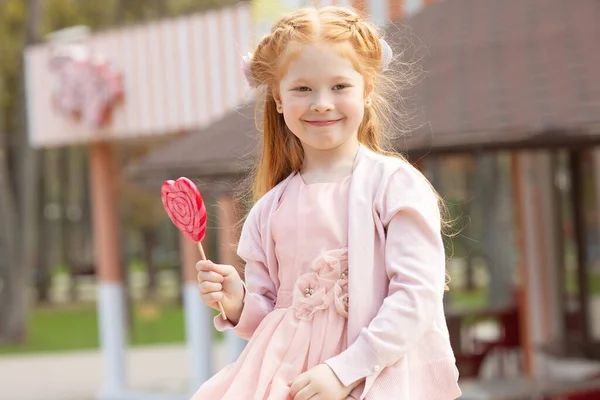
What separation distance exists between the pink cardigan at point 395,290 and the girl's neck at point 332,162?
50 mm

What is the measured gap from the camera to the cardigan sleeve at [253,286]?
267 centimetres

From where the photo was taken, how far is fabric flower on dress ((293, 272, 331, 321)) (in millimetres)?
2531

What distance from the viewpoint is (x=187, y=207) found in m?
2.57

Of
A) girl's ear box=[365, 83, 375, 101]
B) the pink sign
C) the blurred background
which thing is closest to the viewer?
girl's ear box=[365, 83, 375, 101]

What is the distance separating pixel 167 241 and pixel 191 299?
1320 inches

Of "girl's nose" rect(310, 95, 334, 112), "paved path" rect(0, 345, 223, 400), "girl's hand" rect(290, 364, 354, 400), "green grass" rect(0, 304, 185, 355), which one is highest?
"girl's nose" rect(310, 95, 334, 112)

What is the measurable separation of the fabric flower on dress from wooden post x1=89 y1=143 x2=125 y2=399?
1052cm

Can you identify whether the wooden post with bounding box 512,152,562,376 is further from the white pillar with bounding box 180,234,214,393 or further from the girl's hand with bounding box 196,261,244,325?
the girl's hand with bounding box 196,261,244,325

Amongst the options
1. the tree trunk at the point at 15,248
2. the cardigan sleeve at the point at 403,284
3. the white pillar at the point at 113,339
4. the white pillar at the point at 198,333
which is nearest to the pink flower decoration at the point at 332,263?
Result: the cardigan sleeve at the point at 403,284

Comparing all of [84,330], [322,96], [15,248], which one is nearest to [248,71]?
→ [322,96]

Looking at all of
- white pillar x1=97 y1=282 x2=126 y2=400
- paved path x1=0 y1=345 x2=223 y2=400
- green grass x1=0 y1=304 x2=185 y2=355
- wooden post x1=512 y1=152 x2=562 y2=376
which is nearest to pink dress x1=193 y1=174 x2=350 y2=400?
wooden post x1=512 y1=152 x2=562 y2=376

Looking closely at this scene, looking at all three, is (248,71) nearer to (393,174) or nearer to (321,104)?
(321,104)

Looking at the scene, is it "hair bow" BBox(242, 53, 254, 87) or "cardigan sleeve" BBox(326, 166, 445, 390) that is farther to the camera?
"hair bow" BBox(242, 53, 254, 87)

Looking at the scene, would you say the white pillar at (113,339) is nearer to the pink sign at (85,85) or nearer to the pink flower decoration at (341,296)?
the pink sign at (85,85)
